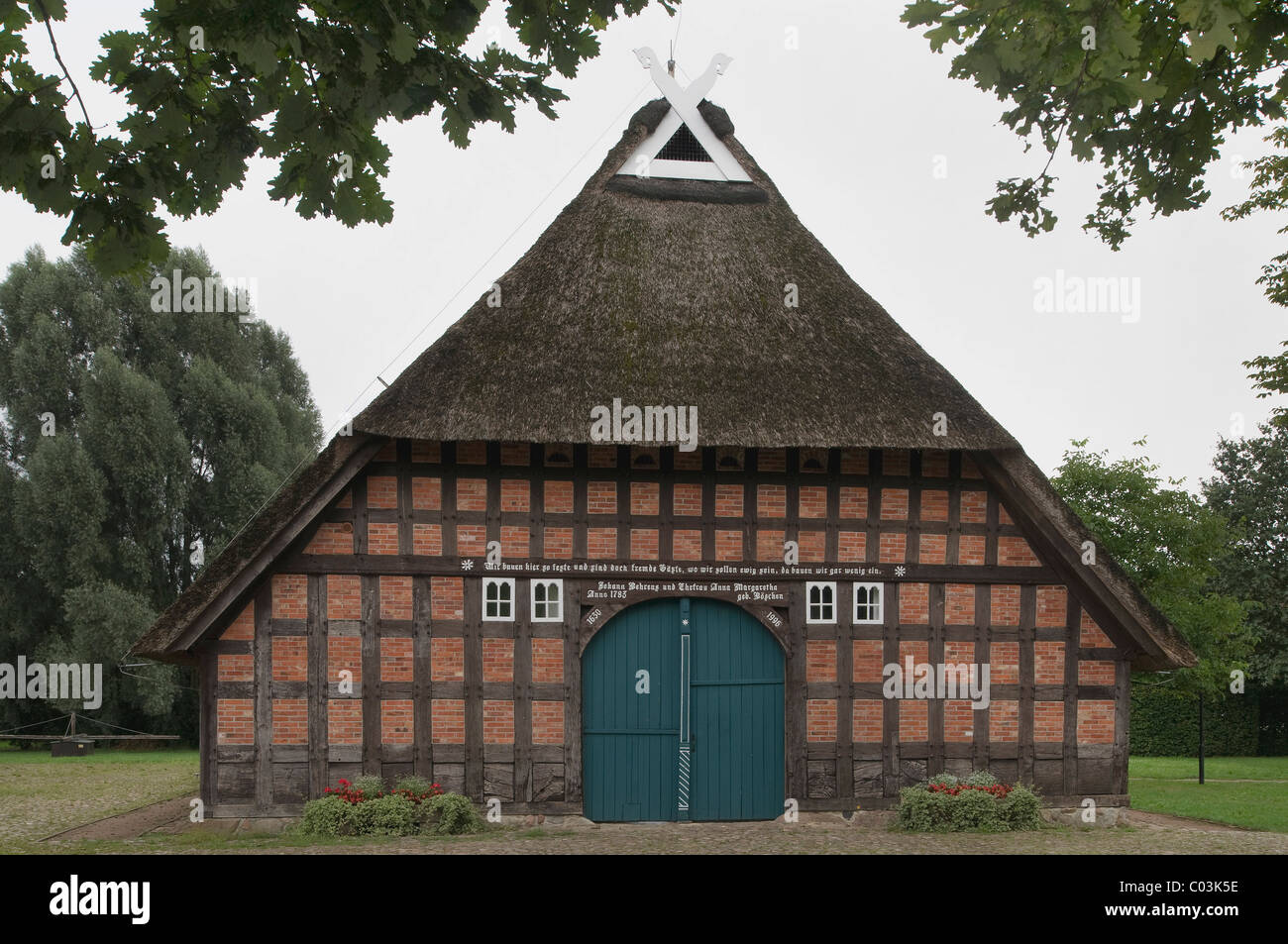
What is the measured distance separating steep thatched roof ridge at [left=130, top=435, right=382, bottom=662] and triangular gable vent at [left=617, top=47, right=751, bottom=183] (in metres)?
5.59

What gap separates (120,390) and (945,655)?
21.9m

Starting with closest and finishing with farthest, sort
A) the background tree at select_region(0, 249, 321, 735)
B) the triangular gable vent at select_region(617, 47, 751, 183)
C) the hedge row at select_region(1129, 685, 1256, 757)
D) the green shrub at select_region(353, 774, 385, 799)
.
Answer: the green shrub at select_region(353, 774, 385, 799), the triangular gable vent at select_region(617, 47, 751, 183), the background tree at select_region(0, 249, 321, 735), the hedge row at select_region(1129, 685, 1256, 757)

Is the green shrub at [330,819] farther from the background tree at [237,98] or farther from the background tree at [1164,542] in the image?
the background tree at [1164,542]

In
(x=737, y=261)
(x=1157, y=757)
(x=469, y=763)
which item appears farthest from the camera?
(x=1157, y=757)

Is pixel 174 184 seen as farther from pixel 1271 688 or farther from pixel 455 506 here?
pixel 1271 688

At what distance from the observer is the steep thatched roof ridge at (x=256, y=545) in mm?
11242

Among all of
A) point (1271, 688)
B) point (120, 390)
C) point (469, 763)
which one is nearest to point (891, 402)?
point (469, 763)

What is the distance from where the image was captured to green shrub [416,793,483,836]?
11.2 m

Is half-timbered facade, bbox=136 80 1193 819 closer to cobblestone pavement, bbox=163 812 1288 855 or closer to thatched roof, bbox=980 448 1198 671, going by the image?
thatched roof, bbox=980 448 1198 671

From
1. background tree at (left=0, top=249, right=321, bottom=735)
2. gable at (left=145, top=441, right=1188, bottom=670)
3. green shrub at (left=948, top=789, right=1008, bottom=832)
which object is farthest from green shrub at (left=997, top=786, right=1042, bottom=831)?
background tree at (left=0, top=249, right=321, bottom=735)

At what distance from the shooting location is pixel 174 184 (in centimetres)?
467

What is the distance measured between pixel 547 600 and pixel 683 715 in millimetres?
1975

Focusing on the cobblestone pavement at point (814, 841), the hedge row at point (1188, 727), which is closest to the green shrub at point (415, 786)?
the cobblestone pavement at point (814, 841)

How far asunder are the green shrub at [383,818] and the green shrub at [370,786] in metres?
0.18
